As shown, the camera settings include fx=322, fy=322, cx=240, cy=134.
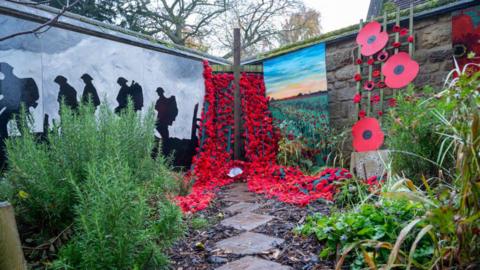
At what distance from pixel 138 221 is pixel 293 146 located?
3488mm

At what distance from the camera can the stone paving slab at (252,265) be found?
157 centimetres

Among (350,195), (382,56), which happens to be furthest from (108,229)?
(382,56)

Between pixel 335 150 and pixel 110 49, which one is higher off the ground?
pixel 110 49

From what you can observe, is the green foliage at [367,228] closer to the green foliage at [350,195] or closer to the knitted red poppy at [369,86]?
the green foliage at [350,195]

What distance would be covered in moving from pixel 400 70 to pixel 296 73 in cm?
144

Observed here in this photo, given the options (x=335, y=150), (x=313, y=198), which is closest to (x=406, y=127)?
(x=313, y=198)

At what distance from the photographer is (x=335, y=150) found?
13.9ft

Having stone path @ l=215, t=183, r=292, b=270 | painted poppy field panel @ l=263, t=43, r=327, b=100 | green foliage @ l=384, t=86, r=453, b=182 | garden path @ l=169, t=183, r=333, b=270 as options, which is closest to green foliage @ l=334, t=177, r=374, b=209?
garden path @ l=169, t=183, r=333, b=270

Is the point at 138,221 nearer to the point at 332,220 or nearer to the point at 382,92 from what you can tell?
the point at 332,220

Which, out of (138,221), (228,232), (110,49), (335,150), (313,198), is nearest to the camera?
(138,221)

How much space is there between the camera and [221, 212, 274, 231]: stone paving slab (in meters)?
2.30

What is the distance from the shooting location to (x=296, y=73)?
4.64 metres

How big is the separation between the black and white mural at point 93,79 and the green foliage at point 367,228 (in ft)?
4.95

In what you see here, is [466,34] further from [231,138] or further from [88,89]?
[88,89]
